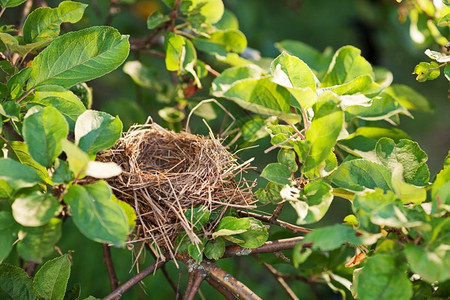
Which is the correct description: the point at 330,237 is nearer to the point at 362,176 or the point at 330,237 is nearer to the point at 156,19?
the point at 362,176

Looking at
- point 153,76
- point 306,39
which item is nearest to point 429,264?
point 153,76

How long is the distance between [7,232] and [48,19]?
0.47 metres

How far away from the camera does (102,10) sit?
6.69ft

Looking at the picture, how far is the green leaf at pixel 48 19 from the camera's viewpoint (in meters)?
0.95

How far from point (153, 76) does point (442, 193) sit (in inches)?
40.5

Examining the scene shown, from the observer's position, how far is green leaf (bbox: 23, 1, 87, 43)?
947mm

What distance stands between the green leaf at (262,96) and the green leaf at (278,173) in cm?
12

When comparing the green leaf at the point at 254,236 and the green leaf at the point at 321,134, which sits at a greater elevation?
the green leaf at the point at 321,134

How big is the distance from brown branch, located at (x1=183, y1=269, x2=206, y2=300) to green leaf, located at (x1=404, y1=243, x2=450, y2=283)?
40 centimetres

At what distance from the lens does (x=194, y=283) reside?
2.91ft

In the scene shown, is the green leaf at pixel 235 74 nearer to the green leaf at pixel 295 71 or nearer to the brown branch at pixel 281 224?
the green leaf at pixel 295 71

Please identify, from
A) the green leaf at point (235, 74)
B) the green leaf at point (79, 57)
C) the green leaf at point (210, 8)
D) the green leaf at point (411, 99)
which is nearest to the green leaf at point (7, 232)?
the green leaf at point (79, 57)

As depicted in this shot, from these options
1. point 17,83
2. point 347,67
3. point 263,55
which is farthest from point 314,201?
point 263,55

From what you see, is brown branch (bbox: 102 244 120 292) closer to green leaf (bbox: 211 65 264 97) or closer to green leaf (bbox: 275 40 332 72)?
green leaf (bbox: 211 65 264 97)
